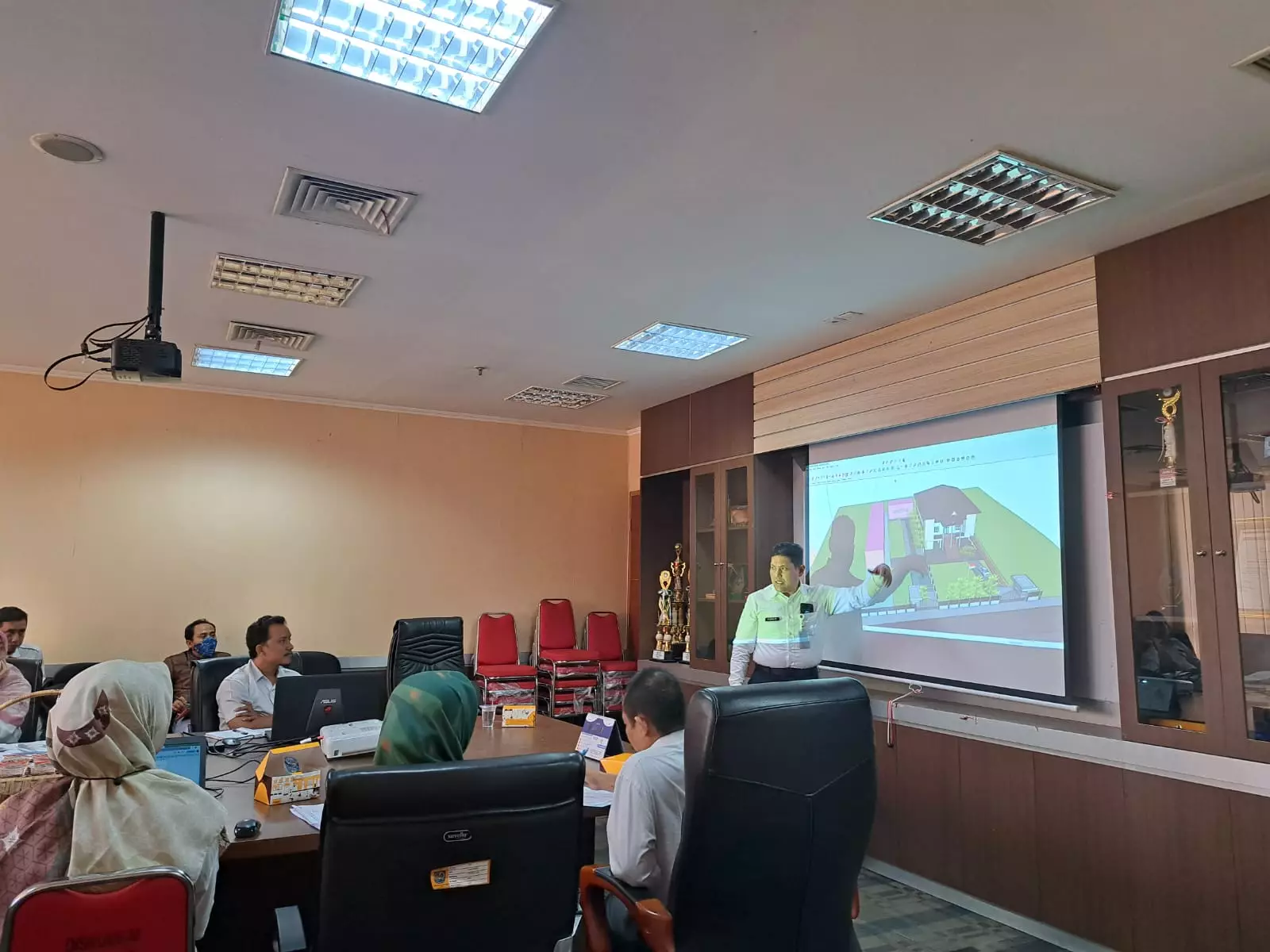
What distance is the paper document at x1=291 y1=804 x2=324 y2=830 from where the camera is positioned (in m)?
2.18

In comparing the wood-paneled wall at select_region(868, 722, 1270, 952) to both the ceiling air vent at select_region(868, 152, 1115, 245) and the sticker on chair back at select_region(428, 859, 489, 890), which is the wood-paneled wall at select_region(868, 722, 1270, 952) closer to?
the ceiling air vent at select_region(868, 152, 1115, 245)

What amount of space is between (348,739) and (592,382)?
3663 mm

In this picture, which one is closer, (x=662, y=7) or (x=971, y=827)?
(x=662, y=7)

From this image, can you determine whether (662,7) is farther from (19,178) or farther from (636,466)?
(636,466)

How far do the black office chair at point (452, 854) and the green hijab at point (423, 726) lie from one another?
0.39m

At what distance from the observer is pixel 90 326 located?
4.75 metres

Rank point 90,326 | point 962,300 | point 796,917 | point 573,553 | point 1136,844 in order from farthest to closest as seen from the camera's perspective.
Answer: point 573,553, point 90,326, point 962,300, point 1136,844, point 796,917

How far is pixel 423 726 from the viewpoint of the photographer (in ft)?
6.65

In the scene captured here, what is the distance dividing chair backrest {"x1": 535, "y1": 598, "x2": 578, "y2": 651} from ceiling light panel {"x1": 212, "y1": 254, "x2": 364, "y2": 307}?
377 cm

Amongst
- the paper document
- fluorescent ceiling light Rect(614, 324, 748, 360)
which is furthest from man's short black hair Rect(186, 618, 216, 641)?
the paper document

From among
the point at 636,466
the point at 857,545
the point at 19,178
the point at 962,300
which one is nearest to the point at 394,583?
the point at 636,466

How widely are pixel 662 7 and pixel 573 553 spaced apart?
240 inches

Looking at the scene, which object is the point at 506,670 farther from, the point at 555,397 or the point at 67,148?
the point at 67,148

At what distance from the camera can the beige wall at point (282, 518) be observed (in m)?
5.84
